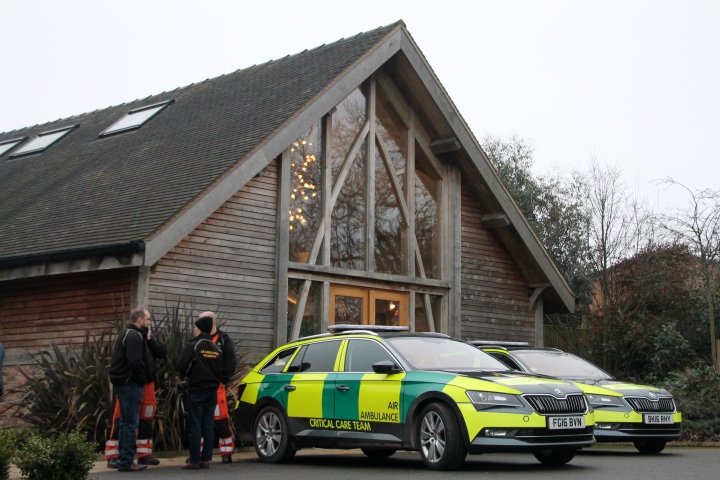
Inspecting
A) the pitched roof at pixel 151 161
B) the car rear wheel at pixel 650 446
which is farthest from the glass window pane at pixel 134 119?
the car rear wheel at pixel 650 446

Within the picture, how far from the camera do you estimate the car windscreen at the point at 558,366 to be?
1488 cm

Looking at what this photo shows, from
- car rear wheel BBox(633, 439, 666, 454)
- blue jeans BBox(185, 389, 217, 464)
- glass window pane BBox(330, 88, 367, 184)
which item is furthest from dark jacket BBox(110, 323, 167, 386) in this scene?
glass window pane BBox(330, 88, 367, 184)

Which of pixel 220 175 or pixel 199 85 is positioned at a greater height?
pixel 199 85

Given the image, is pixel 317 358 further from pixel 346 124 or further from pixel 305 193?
pixel 346 124

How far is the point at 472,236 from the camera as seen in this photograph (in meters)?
21.4

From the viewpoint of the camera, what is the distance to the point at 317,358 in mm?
12594

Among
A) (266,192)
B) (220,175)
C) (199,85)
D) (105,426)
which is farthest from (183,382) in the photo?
(199,85)

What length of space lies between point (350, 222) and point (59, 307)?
5597mm

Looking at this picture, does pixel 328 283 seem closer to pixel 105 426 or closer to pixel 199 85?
pixel 105 426

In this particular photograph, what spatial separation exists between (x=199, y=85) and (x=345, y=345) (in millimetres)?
12944

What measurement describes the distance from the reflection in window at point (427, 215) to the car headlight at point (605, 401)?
23.9 ft

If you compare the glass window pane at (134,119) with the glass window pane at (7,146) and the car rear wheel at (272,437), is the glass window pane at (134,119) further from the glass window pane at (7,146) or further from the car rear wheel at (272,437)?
the car rear wheel at (272,437)

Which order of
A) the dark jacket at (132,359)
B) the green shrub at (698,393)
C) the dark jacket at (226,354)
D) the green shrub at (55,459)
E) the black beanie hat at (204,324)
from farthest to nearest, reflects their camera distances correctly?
the green shrub at (698,393)
the dark jacket at (226,354)
the black beanie hat at (204,324)
the dark jacket at (132,359)
the green shrub at (55,459)

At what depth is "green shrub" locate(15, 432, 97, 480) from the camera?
325 inches
